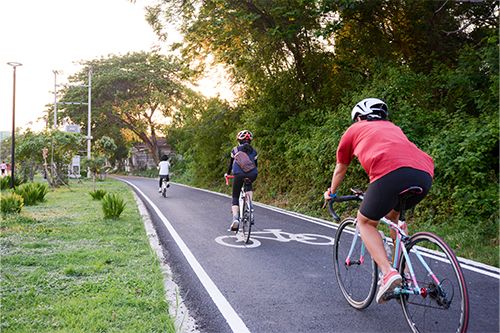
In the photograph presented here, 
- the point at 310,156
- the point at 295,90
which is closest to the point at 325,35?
the point at 310,156

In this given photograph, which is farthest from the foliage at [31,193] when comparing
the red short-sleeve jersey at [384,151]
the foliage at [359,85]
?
the red short-sleeve jersey at [384,151]

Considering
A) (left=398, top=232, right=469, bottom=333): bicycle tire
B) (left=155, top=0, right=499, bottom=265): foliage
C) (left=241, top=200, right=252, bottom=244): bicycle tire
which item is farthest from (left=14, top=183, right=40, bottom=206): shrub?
(left=398, top=232, right=469, bottom=333): bicycle tire

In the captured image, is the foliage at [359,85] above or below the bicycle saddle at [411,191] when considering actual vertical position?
above

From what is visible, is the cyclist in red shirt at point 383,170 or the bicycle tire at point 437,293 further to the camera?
the cyclist in red shirt at point 383,170

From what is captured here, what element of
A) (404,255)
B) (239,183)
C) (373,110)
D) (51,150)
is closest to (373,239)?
(404,255)

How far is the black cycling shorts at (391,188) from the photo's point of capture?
144 inches

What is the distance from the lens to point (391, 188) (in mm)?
3672

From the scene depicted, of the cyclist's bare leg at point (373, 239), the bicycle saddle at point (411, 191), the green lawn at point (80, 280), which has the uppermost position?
the bicycle saddle at point (411, 191)

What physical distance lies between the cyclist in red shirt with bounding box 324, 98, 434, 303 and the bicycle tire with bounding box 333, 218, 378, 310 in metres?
0.47

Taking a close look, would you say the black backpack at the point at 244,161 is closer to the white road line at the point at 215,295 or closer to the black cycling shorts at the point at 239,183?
the black cycling shorts at the point at 239,183

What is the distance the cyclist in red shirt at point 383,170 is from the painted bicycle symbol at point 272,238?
4079mm

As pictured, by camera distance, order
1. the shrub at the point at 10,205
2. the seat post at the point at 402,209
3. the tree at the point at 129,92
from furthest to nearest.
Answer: the tree at the point at 129,92 → the shrub at the point at 10,205 → the seat post at the point at 402,209

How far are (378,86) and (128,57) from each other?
40180 mm

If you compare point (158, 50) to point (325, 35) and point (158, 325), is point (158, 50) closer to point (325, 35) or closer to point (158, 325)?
point (325, 35)
